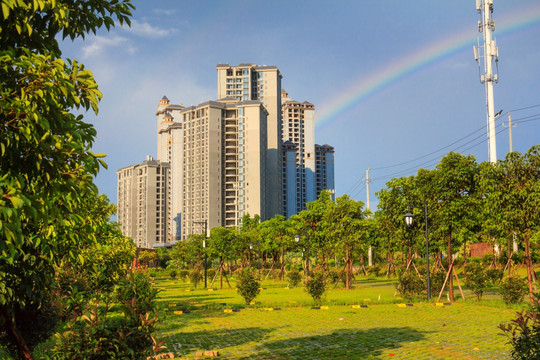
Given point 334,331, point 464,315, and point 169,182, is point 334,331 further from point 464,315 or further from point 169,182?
point 169,182

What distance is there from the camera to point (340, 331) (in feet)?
52.0

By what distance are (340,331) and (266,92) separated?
6300 inches

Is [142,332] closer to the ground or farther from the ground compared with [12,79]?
closer to the ground

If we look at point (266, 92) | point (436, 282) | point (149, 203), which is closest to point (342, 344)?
point (436, 282)

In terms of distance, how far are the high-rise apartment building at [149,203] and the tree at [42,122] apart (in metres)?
174

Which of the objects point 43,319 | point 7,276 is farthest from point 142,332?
point 43,319

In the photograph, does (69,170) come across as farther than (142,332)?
No

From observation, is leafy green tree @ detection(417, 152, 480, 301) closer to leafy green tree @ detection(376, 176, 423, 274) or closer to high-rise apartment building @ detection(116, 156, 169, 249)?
leafy green tree @ detection(376, 176, 423, 274)

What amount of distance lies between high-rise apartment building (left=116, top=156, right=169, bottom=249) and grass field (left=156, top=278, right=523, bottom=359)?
6217 inches

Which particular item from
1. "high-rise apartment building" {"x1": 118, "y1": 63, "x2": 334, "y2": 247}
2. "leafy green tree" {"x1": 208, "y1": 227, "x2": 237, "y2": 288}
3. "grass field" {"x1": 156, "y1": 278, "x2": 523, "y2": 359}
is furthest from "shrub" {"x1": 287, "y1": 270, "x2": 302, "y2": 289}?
"high-rise apartment building" {"x1": 118, "y1": 63, "x2": 334, "y2": 247}

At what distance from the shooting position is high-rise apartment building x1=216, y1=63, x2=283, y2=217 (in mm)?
164500

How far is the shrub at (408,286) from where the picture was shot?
26.5 metres

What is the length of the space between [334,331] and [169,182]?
6672 inches

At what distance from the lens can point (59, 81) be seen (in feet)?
18.0
